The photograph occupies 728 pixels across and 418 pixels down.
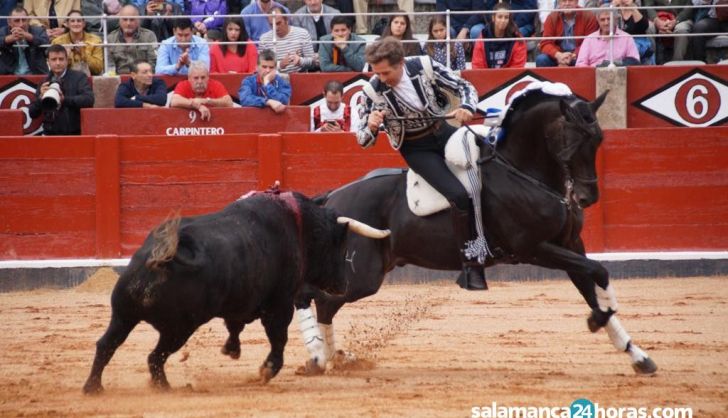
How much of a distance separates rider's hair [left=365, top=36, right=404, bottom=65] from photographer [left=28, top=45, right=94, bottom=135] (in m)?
5.56

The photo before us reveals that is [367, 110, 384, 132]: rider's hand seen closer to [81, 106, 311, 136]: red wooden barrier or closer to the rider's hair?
the rider's hair

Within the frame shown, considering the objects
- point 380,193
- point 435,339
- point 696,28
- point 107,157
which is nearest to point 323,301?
point 380,193

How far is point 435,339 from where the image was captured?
325 inches

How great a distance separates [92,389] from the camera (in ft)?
19.3

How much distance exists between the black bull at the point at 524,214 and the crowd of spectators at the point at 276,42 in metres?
4.14

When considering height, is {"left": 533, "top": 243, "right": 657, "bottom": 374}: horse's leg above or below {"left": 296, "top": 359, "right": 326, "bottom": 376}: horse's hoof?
above

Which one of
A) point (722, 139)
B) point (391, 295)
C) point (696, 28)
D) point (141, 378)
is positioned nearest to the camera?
point (141, 378)

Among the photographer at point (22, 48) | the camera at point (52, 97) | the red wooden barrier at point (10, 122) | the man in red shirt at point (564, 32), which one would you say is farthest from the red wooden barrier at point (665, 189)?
the photographer at point (22, 48)

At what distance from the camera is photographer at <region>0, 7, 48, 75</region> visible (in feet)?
39.5

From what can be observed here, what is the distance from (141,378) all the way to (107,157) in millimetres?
5017

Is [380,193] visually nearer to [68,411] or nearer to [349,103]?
[68,411]

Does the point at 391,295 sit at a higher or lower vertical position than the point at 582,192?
lower

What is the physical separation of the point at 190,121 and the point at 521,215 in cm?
557

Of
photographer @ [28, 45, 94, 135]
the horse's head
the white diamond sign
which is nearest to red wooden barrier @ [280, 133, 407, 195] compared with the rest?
photographer @ [28, 45, 94, 135]
